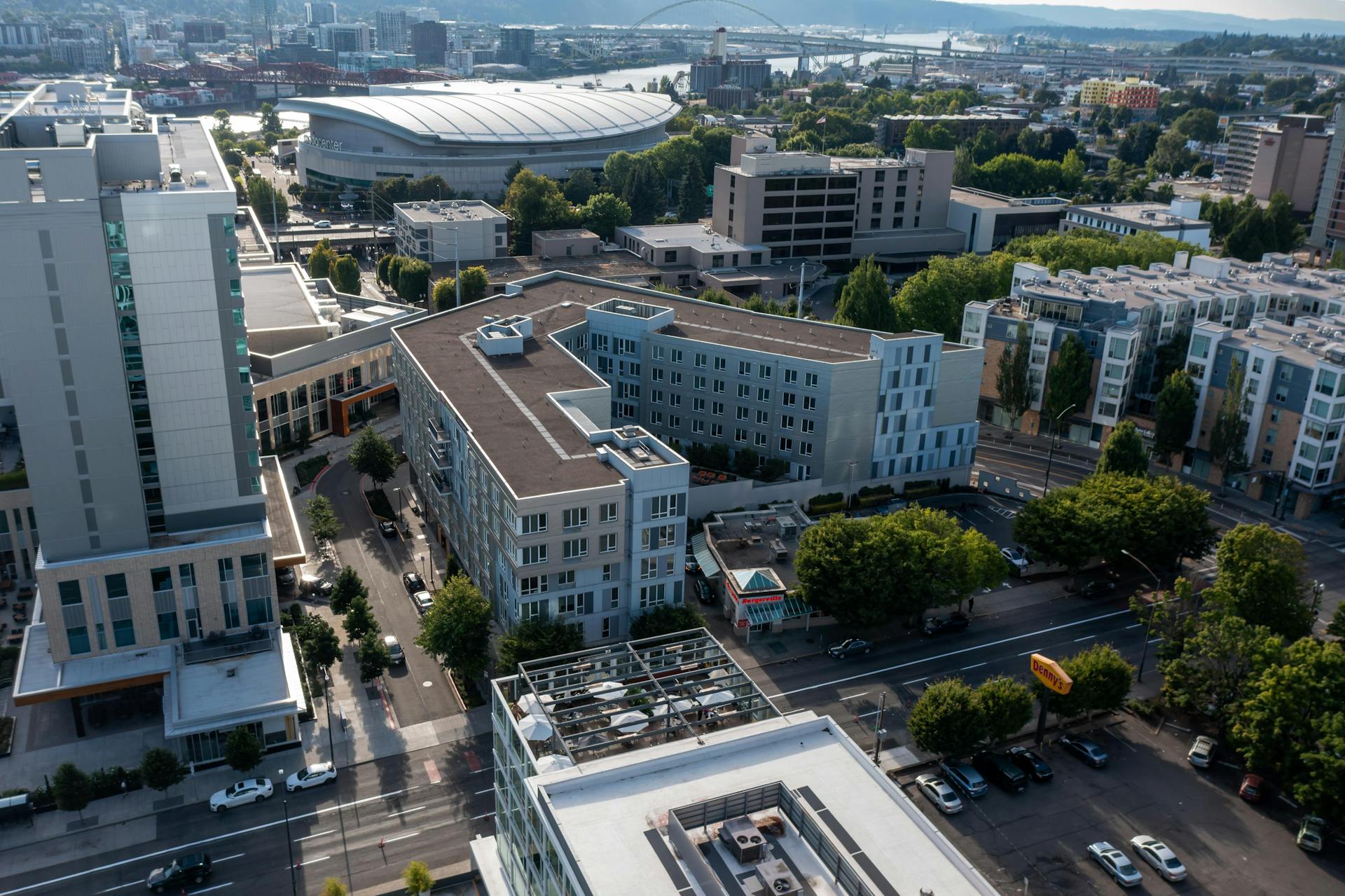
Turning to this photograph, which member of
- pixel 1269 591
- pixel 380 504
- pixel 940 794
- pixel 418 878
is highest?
pixel 1269 591

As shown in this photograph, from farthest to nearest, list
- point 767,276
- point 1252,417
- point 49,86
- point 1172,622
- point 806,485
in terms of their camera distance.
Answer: point 767,276 < point 1252,417 < point 806,485 < point 49,86 < point 1172,622

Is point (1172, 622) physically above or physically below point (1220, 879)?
above

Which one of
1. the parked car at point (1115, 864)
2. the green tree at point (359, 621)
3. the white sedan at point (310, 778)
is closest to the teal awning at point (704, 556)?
the green tree at point (359, 621)

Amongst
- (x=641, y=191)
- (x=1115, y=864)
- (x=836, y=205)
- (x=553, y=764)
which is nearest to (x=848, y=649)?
(x=1115, y=864)

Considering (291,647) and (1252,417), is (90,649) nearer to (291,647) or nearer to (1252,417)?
(291,647)

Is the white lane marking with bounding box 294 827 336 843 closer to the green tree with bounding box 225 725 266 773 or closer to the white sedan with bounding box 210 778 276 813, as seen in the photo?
the white sedan with bounding box 210 778 276 813

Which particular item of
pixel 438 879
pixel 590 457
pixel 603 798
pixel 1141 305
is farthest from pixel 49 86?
pixel 1141 305

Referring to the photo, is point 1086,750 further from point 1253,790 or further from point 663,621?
point 663,621
